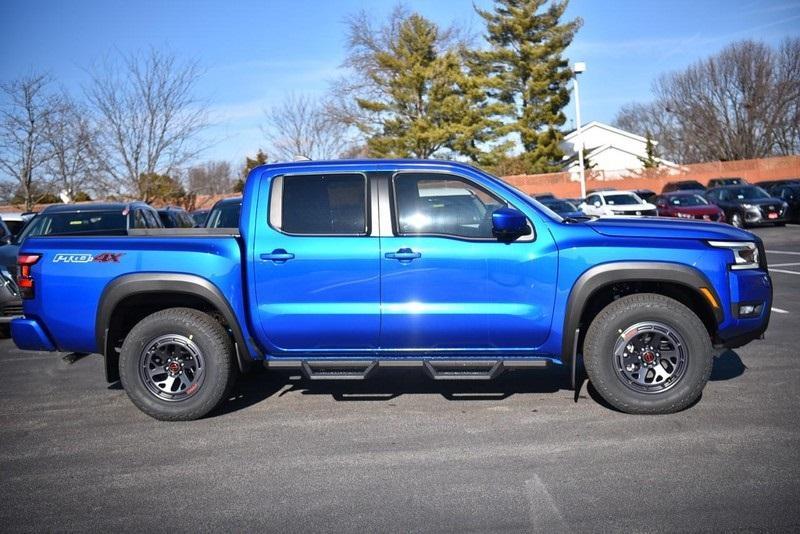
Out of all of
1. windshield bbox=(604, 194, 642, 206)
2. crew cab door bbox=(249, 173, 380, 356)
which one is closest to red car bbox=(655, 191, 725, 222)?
windshield bbox=(604, 194, 642, 206)

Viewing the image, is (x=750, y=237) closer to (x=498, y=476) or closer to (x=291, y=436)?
(x=498, y=476)

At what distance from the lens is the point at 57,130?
25.5m

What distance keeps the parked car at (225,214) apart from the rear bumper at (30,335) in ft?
22.7

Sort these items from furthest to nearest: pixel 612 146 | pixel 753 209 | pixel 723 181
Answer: pixel 612 146 < pixel 723 181 < pixel 753 209

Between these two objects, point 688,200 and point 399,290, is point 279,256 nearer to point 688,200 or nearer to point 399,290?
point 399,290

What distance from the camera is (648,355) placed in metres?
5.09

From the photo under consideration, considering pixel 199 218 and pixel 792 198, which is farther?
pixel 792 198

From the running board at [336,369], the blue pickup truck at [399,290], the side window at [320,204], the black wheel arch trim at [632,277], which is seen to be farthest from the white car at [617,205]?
the running board at [336,369]

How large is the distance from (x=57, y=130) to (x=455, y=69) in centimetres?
2348

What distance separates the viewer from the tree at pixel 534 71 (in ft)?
143

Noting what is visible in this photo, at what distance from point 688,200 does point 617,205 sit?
276 centimetres

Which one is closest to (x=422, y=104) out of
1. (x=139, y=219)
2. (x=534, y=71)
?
(x=534, y=71)

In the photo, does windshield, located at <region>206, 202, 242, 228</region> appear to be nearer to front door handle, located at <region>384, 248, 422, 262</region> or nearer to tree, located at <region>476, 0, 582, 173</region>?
front door handle, located at <region>384, 248, 422, 262</region>

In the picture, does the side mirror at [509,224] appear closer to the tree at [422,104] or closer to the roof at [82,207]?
the roof at [82,207]
